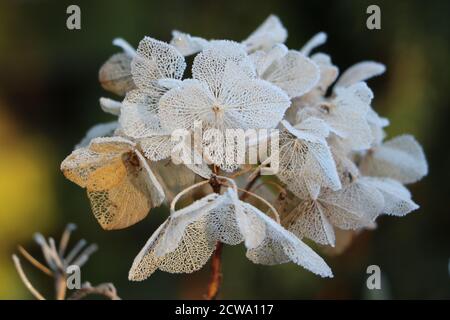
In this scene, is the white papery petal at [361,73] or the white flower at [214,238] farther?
the white papery petal at [361,73]

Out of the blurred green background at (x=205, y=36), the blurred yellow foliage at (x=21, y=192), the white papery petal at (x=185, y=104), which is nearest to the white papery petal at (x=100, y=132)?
the white papery petal at (x=185, y=104)

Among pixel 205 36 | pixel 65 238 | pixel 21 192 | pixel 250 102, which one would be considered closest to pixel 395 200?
pixel 250 102

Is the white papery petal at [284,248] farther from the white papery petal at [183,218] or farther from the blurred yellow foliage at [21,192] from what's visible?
the blurred yellow foliage at [21,192]

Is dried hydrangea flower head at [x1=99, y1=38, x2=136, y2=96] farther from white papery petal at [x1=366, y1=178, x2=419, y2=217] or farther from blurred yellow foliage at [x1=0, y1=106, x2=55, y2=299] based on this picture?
blurred yellow foliage at [x1=0, y1=106, x2=55, y2=299]

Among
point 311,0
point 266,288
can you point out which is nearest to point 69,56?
point 311,0
